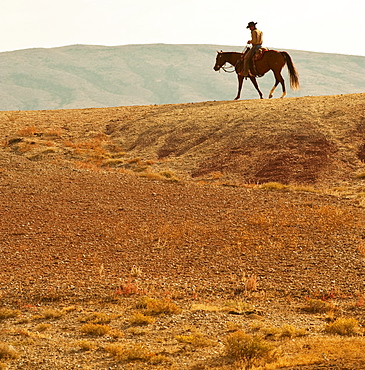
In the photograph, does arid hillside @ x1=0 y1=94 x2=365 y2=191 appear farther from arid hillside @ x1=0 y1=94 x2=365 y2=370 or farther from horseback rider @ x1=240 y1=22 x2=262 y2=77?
horseback rider @ x1=240 y1=22 x2=262 y2=77

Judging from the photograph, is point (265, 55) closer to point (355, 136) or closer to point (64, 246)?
point (355, 136)

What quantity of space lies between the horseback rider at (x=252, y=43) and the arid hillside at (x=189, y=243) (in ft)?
16.5

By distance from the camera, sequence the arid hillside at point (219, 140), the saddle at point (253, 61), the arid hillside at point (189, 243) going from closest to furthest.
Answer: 1. the arid hillside at point (189, 243)
2. the arid hillside at point (219, 140)
3. the saddle at point (253, 61)

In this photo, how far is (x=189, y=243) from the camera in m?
20.5

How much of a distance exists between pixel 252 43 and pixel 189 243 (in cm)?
2757

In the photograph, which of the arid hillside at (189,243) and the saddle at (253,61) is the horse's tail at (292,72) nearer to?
the saddle at (253,61)

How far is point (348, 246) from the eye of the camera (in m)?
19.7

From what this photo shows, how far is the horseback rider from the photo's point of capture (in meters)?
43.9

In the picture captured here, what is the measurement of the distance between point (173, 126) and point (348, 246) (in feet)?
81.9

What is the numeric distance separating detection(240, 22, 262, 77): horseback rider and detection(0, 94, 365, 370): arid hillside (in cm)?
502

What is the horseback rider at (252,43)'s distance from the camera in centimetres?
4391

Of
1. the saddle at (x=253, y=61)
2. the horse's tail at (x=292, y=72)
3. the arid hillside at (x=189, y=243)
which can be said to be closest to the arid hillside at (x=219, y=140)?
the arid hillside at (x=189, y=243)

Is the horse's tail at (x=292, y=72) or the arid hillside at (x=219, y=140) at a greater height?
the horse's tail at (x=292, y=72)

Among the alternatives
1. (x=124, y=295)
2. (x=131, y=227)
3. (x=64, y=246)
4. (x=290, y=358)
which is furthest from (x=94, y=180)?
(x=290, y=358)
